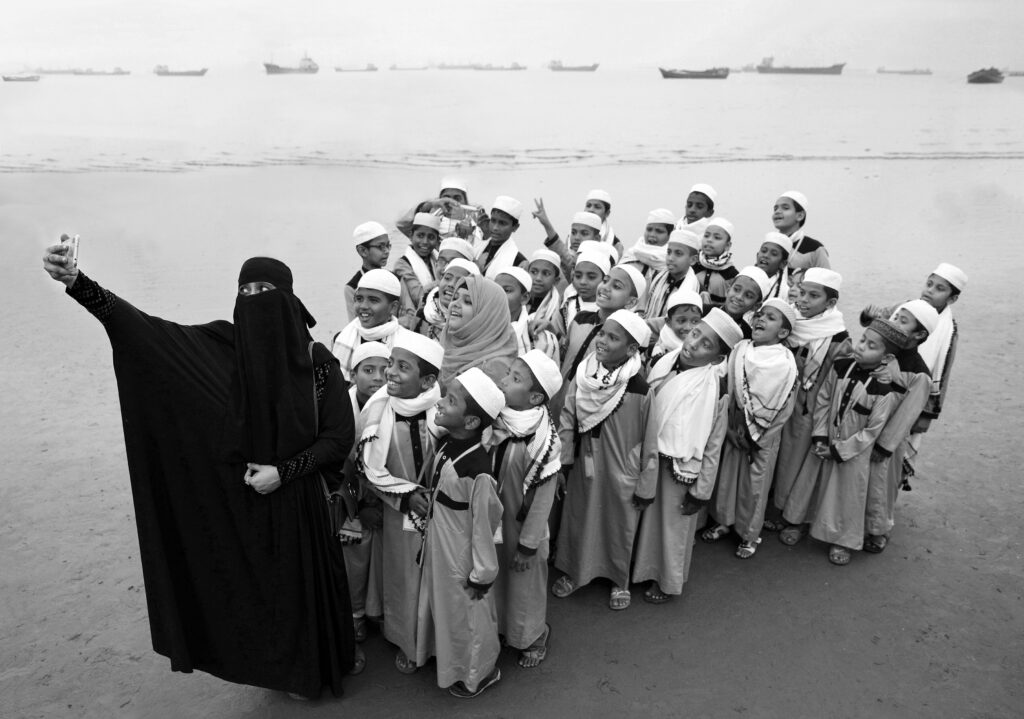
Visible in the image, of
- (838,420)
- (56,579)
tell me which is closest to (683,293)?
(838,420)

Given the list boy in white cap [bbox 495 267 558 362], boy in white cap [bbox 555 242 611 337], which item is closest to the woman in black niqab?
boy in white cap [bbox 495 267 558 362]

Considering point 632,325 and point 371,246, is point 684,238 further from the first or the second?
point 371,246

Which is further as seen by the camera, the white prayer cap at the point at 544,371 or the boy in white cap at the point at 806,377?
the boy in white cap at the point at 806,377

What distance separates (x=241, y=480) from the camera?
2848 millimetres

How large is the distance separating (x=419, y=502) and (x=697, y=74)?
84545mm

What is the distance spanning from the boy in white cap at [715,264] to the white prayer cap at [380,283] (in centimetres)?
248

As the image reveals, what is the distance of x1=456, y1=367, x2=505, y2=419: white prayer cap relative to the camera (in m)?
2.83

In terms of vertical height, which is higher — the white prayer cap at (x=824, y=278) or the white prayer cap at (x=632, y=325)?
the white prayer cap at (x=824, y=278)

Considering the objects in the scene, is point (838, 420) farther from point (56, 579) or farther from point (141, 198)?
point (141, 198)

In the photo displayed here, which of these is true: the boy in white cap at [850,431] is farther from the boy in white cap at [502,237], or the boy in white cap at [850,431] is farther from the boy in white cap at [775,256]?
the boy in white cap at [502,237]

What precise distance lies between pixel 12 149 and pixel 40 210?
1420 cm

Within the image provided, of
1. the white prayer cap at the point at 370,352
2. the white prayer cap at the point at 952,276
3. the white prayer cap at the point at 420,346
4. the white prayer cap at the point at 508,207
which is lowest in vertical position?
the white prayer cap at the point at 370,352

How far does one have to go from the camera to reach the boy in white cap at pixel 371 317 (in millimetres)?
4211

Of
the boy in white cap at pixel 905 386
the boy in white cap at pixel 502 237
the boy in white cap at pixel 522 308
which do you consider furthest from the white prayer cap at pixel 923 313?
the boy in white cap at pixel 502 237
